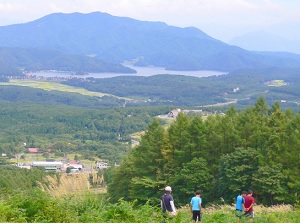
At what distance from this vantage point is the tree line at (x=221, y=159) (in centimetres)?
1773

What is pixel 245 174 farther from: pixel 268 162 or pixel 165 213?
pixel 165 213

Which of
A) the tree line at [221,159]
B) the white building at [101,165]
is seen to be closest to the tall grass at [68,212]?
the tree line at [221,159]

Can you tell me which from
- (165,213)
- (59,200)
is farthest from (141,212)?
(59,200)

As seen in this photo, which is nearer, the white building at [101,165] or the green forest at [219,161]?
the green forest at [219,161]

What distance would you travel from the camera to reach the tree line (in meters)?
17.7

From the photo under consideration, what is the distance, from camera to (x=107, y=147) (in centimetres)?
6456

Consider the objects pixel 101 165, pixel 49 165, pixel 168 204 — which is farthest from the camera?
pixel 49 165

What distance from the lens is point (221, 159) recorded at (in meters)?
19.0

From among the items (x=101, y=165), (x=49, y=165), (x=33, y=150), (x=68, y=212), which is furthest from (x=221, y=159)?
(x=33, y=150)

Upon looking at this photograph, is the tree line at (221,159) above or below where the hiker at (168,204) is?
below

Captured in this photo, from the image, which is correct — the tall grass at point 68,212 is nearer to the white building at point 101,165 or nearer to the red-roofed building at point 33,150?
the white building at point 101,165

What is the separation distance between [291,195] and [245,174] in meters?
1.81

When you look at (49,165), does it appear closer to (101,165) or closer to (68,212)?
(101,165)

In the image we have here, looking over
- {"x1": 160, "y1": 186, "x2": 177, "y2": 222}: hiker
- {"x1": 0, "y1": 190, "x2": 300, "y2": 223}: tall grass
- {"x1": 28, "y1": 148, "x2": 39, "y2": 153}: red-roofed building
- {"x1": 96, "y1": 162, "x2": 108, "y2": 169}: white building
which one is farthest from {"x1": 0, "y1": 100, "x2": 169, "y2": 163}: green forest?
{"x1": 160, "y1": 186, "x2": 177, "y2": 222}: hiker
